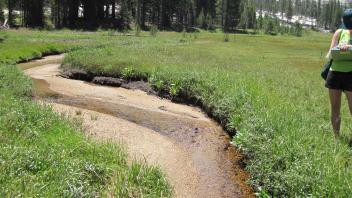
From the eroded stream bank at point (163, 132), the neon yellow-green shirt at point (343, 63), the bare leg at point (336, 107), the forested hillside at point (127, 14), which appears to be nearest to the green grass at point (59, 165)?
the eroded stream bank at point (163, 132)

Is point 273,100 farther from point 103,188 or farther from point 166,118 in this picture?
point 103,188

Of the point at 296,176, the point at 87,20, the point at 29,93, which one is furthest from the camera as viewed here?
the point at 87,20

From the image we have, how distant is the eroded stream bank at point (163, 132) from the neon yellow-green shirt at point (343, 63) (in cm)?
381

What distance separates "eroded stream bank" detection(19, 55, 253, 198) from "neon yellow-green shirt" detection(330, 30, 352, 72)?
12.5 ft

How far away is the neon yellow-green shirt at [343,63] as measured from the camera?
1232 centimetres

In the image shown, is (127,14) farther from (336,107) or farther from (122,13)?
(336,107)

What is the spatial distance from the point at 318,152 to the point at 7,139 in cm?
744

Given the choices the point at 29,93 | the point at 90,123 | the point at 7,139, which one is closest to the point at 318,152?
the point at 7,139

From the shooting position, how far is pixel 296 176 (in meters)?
9.80

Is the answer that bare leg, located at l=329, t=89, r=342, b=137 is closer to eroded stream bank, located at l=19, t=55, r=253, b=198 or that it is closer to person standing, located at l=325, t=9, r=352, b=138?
person standing, located at l=325, t=9, r=352, b=138

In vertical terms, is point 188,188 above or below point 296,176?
below

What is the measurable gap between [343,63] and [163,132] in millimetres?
7698

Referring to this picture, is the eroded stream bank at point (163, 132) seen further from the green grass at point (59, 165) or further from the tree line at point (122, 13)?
the tree line at point (122, 13)

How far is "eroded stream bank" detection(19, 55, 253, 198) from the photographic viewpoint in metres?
12.7
